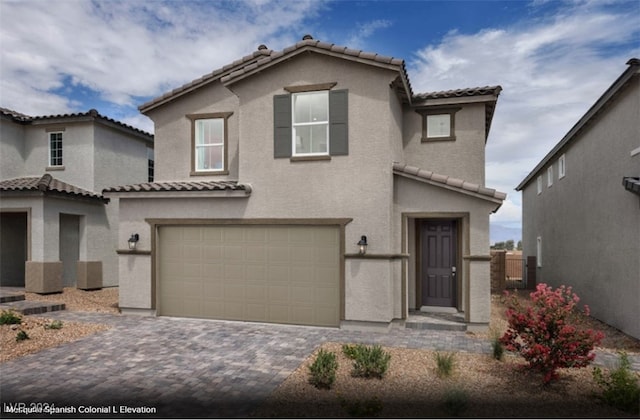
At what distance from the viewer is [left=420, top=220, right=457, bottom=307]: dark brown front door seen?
1142 centimetres

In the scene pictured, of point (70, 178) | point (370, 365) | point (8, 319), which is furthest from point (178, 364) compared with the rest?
point (70, 178)

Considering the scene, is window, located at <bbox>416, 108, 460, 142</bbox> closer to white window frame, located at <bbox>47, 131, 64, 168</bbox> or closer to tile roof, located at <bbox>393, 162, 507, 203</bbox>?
tile roof, located at <bbox>393, 162, 507, 203</bbox>

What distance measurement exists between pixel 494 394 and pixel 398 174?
5.52 meters

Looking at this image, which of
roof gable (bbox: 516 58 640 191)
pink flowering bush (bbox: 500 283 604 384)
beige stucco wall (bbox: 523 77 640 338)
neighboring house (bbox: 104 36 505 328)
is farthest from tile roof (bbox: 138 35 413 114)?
pink flowering bush (bbox: 500 283 604 384)

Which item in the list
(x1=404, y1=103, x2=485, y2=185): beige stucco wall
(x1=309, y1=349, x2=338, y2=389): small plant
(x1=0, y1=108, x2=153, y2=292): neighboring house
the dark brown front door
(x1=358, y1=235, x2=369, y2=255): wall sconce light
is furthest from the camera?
(x1=0, y1=108, x2=153, y2=292): neighboring house

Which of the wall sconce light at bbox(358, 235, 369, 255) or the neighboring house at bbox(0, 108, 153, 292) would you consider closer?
the wall sconce light at bbox(358, 235, 369, 255)

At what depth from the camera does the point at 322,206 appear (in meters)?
10.3

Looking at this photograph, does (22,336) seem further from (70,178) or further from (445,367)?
(70,178)

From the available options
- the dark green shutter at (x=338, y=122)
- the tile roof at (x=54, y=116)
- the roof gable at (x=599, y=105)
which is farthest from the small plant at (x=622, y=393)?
the tile roof at (x=54, y=116)

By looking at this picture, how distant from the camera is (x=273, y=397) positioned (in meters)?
6.03

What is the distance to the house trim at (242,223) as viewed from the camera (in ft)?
33.2

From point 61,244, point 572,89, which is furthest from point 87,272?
point 572,89

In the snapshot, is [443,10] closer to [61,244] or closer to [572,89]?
[572,89]

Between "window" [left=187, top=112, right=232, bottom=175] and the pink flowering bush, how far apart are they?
30.1ft
